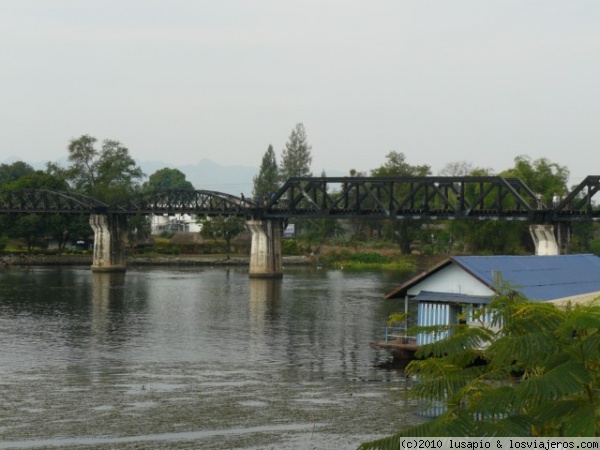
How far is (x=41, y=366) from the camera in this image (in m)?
53.7

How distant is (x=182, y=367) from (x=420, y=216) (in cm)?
8175

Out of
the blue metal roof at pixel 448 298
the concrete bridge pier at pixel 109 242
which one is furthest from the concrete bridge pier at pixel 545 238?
the blue metal roof at pixel 448 298

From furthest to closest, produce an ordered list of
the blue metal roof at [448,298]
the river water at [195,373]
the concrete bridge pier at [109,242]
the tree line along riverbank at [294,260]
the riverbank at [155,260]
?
the tree line along riverbank at [294,260]
the riverbank at [155,260]
the concrete bridge pier at [109,242]
the blue metal roof at [448,298]
the river water at [195,373]

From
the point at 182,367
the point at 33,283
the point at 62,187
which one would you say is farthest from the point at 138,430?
the point at 62,187

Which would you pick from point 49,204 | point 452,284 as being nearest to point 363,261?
point 49,204

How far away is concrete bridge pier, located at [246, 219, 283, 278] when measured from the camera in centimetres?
14638

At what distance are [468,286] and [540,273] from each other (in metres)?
4.89

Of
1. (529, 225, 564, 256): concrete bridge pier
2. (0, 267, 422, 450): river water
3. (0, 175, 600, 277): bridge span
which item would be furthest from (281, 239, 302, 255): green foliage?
(0, 267, 422, 450): river water

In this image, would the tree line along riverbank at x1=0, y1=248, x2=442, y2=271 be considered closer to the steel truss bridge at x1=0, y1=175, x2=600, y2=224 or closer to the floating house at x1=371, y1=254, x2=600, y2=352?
the steel truss bridge at x1=0, y1=175, x2=600, y2=224

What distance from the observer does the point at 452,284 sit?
5141cm

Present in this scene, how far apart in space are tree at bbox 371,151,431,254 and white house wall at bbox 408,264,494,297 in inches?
5087

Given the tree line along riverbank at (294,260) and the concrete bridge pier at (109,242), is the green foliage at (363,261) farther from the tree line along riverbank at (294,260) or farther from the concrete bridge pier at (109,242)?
the concrete bridge pier at (109,242)

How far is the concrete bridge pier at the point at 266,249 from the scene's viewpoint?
14638cm

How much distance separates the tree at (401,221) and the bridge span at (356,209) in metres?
3.97
